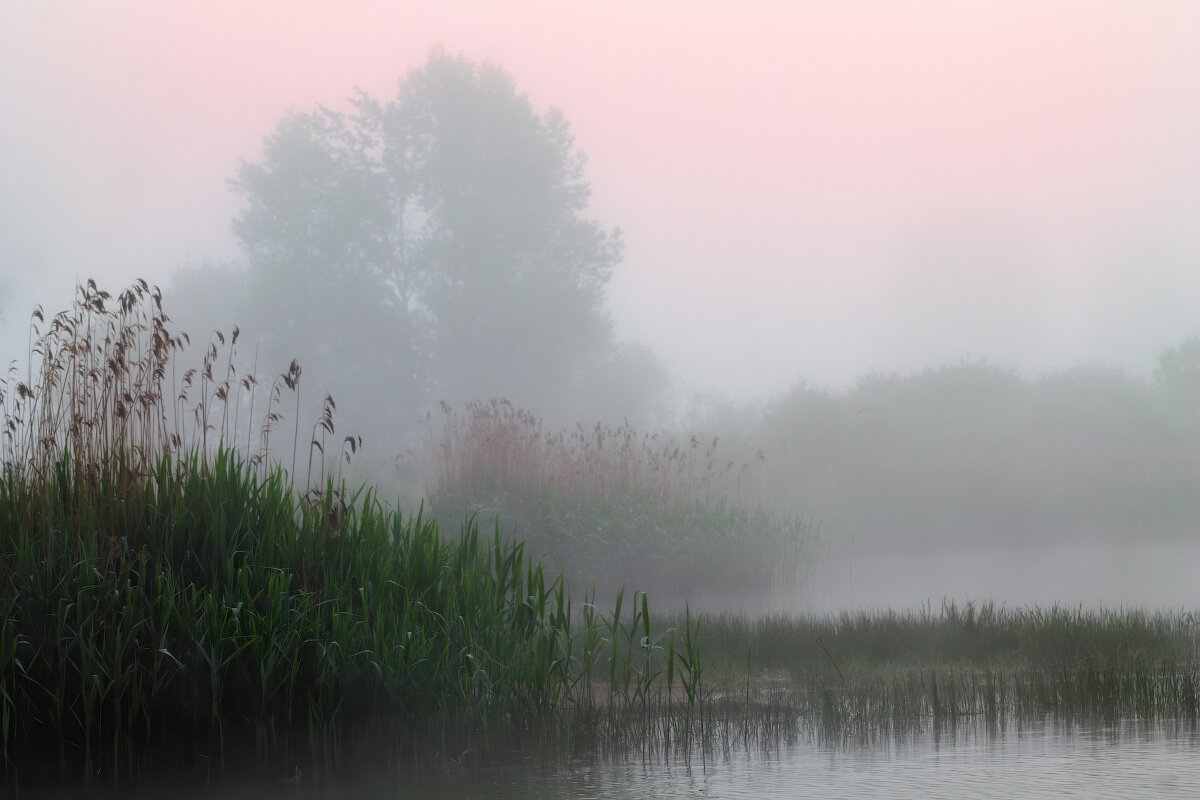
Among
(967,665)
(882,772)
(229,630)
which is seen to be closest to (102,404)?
(229,630)

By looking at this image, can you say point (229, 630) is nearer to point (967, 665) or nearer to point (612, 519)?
point (967, 665)

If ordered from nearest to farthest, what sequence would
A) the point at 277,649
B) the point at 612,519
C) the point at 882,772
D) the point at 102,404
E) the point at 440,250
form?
the point at 882,772 → the point at 277,649 → the point at 102,404 → the point at 612,519 → the point at 440,250

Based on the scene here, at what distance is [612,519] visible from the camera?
16344mm

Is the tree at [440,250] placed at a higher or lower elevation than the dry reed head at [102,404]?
higher

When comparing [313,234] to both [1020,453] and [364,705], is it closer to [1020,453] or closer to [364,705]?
[1020,453]

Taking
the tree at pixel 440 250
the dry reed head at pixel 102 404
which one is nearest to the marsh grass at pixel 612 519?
the dry reed head at pixel 102 404

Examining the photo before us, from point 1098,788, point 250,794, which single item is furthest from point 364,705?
point 1098,788

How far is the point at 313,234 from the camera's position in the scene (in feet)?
126

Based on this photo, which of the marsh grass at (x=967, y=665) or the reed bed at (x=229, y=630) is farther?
the marsh grass at (x=967, y=665)

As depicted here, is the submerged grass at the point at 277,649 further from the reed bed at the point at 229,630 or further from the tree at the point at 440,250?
the tree at the point at 440,250

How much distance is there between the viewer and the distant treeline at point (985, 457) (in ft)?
82.8

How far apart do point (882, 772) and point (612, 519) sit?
1155 cm

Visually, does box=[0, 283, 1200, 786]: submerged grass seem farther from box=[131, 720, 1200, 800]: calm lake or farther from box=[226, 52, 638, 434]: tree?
box=[226, 52, 638, 434]: tree

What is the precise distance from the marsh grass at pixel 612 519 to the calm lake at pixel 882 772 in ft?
31.4
